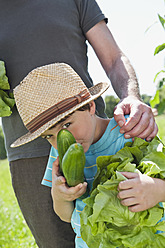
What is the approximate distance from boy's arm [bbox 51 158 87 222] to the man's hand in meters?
0.44

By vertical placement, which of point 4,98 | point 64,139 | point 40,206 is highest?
point 4,98

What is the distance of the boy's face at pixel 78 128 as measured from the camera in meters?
2.01

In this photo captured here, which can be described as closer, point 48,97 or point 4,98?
point 48,97

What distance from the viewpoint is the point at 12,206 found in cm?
693

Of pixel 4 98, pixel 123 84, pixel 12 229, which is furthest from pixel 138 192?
pixel 12 229

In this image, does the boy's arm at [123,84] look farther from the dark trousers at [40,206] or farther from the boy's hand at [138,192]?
the dark trousers at [40,206]

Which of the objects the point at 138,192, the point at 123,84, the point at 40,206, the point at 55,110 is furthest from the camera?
the point at 40,206

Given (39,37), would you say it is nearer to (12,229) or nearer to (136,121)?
(136,121)

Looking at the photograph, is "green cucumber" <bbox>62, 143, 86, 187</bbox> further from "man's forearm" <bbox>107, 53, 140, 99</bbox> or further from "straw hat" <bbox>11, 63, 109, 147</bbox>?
"man's forearm" <bbox>107, 53, 140, 99</bbox>

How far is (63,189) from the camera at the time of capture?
1990 millimetres

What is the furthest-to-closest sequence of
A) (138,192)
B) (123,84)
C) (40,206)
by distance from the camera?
(40,206), (123,84), (138,192)

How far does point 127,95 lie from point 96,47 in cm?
66

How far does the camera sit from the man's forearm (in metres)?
2.43

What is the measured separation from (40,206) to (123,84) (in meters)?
1.23
